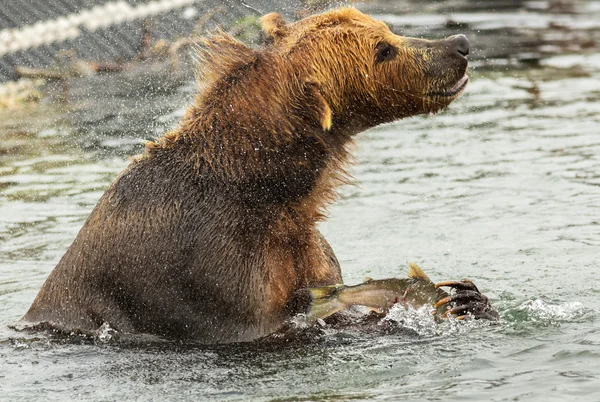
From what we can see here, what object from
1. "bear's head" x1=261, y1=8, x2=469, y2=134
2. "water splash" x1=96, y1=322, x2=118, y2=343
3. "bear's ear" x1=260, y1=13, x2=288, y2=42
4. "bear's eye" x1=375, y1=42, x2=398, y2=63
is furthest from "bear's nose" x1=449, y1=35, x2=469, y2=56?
"water splash" x1=96, y1=322, x2=118, y2=343

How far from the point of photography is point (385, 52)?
702cm

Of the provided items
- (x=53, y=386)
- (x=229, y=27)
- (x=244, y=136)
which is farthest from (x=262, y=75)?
(x=229, y=27)

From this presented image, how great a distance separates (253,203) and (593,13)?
47.1 feet

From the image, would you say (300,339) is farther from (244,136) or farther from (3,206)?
(3,206)

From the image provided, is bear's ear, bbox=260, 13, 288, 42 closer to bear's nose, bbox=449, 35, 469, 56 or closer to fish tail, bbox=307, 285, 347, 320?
bear's nose, bbox=449, 35, 469, 56

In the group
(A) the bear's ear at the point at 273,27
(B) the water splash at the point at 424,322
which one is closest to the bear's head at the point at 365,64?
(A) the bear's ear at the point at 273,27

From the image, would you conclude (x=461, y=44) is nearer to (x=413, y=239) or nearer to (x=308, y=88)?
(x=308, y=88)

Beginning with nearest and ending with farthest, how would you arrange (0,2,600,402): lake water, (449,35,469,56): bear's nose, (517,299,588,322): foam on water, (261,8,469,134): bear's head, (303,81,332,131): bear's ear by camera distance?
(0,2,600,402): lake water
(303,81,332,131): bear's ear
(261,8,469,134): bear's head
(449,35,469,56): bear's nose
(517,299,588,322): foam on water

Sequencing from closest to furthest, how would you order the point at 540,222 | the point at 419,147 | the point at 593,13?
the point at 540,222
the point at 419,147
the point at 593,13

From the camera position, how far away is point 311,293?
6910mm

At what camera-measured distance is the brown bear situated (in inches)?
268

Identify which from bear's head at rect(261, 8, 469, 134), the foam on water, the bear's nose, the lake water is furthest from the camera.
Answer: the foam on water

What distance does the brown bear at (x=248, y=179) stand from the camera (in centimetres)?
680

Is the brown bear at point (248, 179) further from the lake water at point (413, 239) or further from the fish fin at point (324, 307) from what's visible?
the lake water at point (413, 239)
